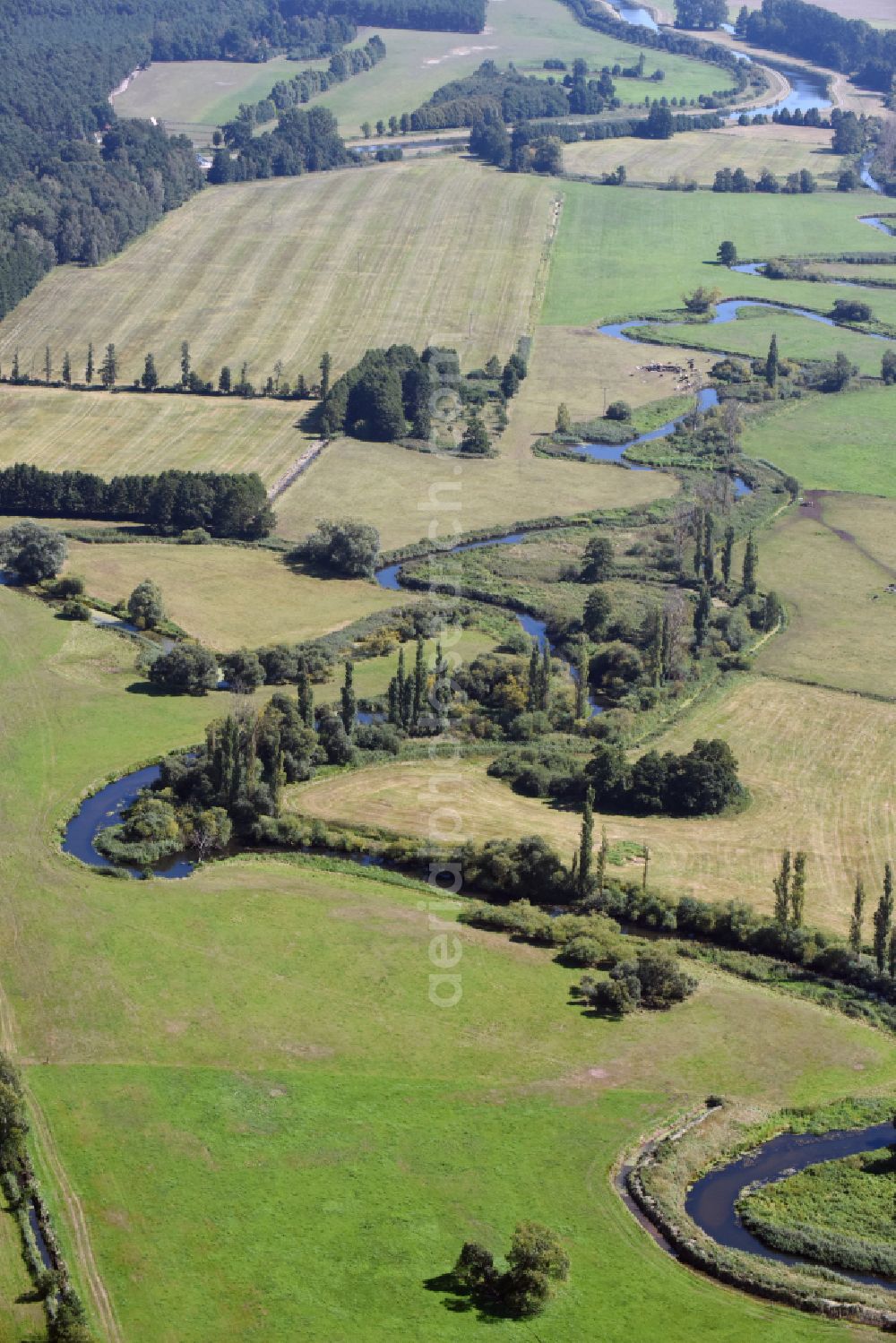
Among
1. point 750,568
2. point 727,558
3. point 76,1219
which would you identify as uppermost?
point 727,558

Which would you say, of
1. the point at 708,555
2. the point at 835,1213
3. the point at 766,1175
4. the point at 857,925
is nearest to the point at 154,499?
the point at 708,555

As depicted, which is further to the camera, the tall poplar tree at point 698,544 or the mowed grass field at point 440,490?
the mowed grass field at point 440,490

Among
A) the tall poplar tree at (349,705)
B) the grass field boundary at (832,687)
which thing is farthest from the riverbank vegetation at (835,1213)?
the grass field boundary at (832,687)

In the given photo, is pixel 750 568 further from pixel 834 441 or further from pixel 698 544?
pixel 834 441

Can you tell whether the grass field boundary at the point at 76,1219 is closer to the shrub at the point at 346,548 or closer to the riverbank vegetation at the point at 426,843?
the riverbank vegetation at the point at 426,843

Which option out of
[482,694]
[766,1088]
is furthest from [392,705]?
[766,1088]

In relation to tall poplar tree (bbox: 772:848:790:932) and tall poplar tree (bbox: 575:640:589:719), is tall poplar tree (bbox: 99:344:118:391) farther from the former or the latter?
tall poplar tree (bbox: 772:848:790:932)
